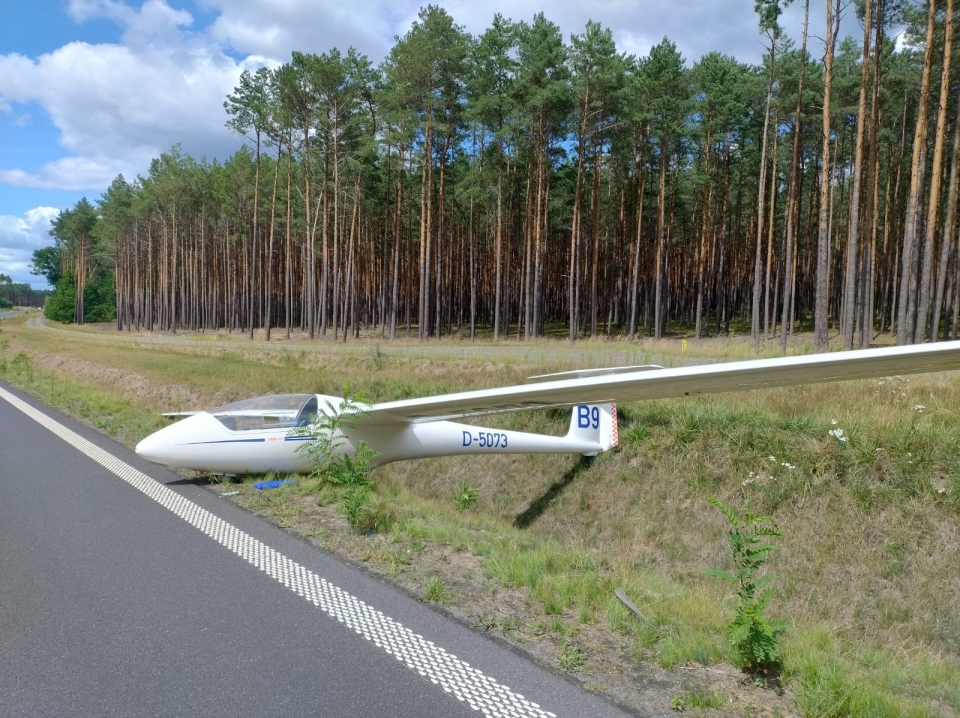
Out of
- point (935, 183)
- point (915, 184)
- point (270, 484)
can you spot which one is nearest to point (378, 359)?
point (270, 484)

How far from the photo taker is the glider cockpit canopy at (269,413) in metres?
7.96

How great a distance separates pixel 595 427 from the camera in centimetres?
1074

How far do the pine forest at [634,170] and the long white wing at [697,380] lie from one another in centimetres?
1582

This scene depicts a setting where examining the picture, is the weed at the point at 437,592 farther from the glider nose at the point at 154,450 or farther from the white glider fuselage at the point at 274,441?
the glider nose at the point at 154,450

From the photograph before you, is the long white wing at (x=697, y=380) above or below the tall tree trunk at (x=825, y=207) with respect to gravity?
below

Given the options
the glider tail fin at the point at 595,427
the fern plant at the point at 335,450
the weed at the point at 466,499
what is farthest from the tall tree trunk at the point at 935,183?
the fern plant at the point at 335,450

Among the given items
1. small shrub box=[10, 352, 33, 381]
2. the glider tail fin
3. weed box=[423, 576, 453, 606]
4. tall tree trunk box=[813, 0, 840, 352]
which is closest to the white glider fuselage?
the glider tail fin

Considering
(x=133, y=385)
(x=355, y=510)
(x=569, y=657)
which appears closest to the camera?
(x=569, y=657)

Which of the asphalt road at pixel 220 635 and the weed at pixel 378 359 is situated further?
the weed at pixel 378 359

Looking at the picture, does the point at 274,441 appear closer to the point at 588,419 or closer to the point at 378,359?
the point at 588,419

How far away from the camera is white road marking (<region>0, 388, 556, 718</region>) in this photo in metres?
2.96

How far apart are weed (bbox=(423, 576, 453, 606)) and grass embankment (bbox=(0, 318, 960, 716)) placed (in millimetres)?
16

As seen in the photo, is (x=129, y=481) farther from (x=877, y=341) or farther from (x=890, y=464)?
(x=877, y=341)

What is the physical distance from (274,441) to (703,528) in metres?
6.27
